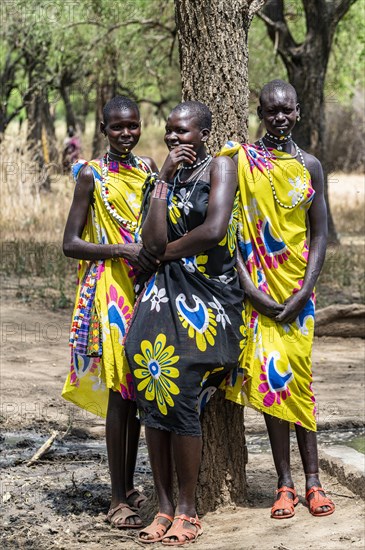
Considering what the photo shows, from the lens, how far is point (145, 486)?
16.1 ft

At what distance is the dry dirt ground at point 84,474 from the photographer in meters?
4.05

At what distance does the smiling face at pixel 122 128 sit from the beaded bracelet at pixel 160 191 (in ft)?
1.28

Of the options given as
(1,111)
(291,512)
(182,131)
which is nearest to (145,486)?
(291,512)

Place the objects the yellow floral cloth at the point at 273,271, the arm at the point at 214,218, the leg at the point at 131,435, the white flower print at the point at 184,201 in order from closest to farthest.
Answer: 1. the arm at the point at 214,218
2. the white flower print at the point at 184,201
3. the yellow floral cloth at the point at 273,271
4. the leg at the point at 131,435

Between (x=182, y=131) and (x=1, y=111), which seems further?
(x=1, y=111)

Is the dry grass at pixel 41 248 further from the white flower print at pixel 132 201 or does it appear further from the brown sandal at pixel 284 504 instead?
the brown sandal at pixel 284 504

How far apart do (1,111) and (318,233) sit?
739 inches

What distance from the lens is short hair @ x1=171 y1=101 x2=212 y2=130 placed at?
3.95 metres

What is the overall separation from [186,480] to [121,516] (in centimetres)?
45

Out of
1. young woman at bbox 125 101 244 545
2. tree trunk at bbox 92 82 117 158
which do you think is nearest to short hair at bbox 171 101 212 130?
young woman at bbox 125 101 244 545

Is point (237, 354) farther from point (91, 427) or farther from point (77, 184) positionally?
point (91, 427)

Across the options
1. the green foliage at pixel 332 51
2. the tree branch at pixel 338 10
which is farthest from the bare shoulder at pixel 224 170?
the green foliage at pixel 332 51

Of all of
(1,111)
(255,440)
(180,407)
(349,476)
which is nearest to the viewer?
(180,407)

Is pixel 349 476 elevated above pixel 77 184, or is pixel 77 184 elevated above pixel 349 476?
pixel 77 184
